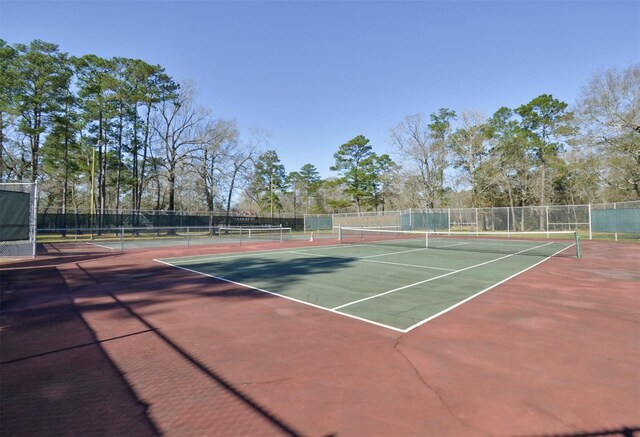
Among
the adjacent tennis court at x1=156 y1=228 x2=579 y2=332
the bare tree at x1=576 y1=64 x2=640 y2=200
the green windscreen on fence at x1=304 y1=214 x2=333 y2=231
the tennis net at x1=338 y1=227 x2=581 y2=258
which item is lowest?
the tennis net at x1=338 y1=227 x2=581 y2=258

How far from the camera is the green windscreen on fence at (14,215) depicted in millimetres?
14125

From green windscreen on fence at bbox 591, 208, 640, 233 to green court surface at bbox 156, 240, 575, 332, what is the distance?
1804 centimetres

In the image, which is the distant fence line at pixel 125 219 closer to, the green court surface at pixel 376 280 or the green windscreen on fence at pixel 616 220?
the green court surface at pixel 376 280

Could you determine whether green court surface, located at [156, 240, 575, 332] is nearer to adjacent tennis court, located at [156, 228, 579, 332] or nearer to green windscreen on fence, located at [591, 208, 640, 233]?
adjacent tennis court, located at [156, 228, 579, 332]

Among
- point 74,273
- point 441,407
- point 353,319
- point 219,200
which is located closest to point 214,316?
point 353,319

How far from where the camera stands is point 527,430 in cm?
Answer: 302

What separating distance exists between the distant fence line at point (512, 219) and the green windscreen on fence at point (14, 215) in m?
32.8

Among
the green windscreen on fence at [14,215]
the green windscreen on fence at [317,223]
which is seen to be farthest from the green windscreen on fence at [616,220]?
the green windscreen on fence at [14,215]

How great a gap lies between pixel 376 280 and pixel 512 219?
3642cm

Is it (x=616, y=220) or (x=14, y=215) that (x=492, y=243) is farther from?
(x=14, y=215)

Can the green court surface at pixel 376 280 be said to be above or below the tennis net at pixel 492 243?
above

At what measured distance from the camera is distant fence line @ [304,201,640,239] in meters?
26.8

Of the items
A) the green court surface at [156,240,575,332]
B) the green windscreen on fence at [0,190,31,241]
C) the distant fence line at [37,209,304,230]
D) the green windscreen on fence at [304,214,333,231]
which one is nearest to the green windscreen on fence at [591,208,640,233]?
the green court surface at [156,240,575,332]

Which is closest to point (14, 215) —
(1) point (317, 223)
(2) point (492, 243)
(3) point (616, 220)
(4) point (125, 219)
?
(4) point (125, 219)
